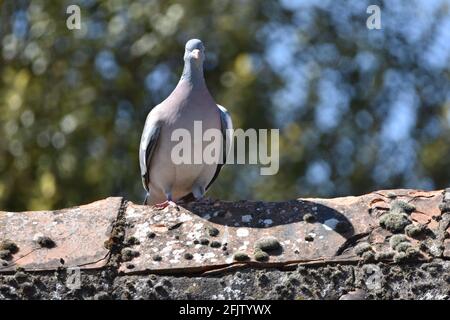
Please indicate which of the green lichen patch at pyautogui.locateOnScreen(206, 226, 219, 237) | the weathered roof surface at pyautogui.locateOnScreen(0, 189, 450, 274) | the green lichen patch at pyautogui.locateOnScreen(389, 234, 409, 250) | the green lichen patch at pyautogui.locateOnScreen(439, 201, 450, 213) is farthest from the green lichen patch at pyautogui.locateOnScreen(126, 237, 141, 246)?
the green lichen patch at pyautogui.locateOnScreen(439, 201, 450, 213)

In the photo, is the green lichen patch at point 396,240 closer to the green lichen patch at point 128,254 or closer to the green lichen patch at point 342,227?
the green lichen patch at point 342,227

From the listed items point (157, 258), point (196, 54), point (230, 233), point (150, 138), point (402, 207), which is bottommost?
point (157, 258)

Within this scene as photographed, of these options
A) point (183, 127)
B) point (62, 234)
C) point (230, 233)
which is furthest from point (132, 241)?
point (183, 127)

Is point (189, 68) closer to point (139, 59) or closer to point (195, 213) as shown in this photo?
point (195, 213)

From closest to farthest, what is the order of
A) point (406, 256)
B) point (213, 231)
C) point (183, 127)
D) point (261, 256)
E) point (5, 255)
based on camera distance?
point (406, 256) < point (261, 256) < point (5, 255) < point (213, 231) < point (183, 127)

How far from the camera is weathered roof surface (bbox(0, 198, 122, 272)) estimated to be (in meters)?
6.48

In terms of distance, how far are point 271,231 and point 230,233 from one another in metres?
0.21

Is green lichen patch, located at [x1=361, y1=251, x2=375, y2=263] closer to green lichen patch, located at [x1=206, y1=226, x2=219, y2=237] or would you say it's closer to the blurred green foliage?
green lichen patch, located at [x1=206, y1=226, x2=219, y2=237]

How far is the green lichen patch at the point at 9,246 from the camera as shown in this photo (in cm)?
660

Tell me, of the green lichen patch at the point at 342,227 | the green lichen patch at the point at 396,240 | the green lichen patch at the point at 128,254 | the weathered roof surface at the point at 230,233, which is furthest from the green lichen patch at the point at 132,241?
the green lichen patch at the point at 396,240

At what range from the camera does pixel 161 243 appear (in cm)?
664

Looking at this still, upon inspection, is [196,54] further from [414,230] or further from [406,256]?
[406,256]

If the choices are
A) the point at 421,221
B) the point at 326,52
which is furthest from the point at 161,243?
the point at 326,52

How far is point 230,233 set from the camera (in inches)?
267
